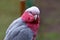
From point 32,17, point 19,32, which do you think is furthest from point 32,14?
point 19,32

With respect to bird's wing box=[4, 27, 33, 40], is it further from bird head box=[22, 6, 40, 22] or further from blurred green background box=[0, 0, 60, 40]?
blurred green background box=[0, 0, 60, 40]

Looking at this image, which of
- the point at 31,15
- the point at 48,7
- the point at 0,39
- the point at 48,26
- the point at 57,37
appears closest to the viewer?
the point at 31,15

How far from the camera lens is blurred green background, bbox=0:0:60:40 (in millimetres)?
3762

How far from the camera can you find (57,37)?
372cm

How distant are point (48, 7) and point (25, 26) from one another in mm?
2767

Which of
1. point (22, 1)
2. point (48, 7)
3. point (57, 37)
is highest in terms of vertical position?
point (22, 1)

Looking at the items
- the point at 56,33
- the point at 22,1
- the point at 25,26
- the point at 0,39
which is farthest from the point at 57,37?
the point at 25,26

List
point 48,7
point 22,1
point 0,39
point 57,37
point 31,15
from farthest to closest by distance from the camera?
point 48,7 < point 57,37 < point 0,39 < point 22,1 < point 31,15

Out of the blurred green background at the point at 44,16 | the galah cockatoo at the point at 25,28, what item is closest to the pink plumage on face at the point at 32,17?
the galah cockatoo at the point at 25,28

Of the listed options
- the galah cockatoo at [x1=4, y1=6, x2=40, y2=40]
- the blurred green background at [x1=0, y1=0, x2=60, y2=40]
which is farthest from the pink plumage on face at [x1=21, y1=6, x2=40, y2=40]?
the blurred green background at [x1=0, y1=0, x2=60, y2=40]

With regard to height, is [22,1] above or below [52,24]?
above

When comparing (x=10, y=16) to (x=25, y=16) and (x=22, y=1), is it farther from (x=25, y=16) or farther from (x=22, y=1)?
(x=25, y=16)

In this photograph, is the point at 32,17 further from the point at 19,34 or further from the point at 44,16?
the point at 44,16

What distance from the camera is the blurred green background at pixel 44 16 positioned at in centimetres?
376
